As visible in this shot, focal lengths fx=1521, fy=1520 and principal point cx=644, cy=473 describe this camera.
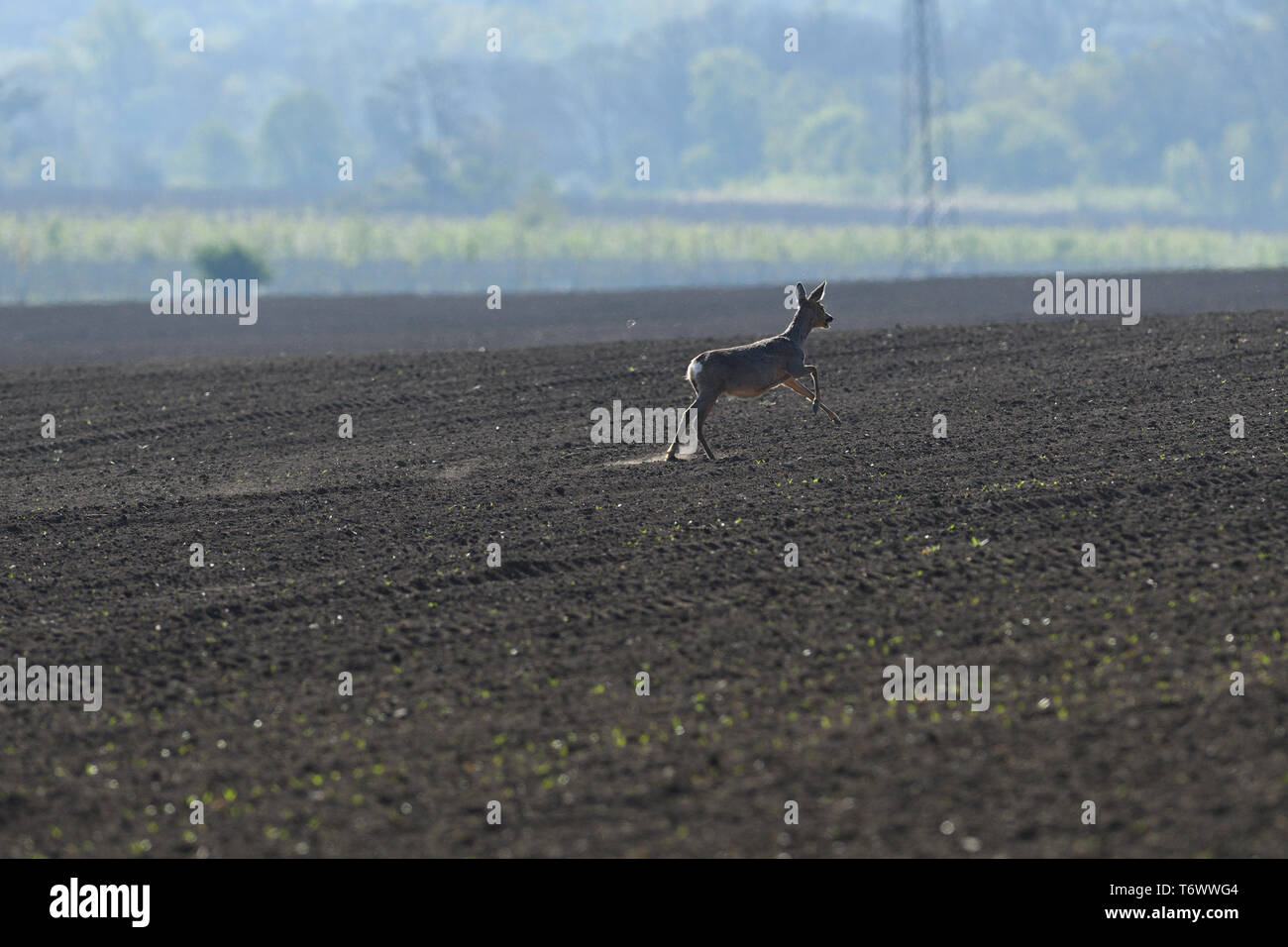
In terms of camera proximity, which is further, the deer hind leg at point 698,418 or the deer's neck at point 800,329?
the deer's neck at point 800,329

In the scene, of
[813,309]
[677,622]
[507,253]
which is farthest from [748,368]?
[507,253]

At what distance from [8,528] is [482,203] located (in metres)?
122

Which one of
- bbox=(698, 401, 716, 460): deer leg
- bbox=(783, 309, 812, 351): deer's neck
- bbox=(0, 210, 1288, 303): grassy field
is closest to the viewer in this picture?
bbox=(698, 401, 716, 460): deer leg

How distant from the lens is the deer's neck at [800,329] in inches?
821

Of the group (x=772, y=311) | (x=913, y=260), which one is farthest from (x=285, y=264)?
(x=772, y=311)

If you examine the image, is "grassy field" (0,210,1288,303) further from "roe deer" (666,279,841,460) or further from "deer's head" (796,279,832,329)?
"roe deer" (666,279,841,460)

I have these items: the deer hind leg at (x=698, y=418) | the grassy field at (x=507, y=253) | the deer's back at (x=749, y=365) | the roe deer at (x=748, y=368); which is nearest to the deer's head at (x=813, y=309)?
the roe deer at (x=748, y=368)

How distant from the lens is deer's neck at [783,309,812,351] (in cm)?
2084

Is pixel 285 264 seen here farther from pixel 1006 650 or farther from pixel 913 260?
pixel 1006 650

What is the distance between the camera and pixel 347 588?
1647 cm

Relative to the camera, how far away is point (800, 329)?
20906mm

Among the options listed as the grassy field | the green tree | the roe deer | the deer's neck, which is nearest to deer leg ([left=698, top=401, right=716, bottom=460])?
the roe deer

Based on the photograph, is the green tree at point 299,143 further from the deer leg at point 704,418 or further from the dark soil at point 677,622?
the deer leg at point 704,418

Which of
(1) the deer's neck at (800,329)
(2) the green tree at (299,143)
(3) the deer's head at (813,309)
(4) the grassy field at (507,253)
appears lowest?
(1) the deer's neck at (800,329)
